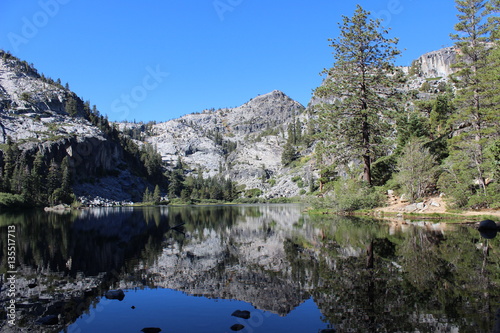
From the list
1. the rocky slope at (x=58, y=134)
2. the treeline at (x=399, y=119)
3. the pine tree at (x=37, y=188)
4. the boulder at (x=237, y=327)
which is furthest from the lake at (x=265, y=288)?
the rocky slope at (x=58, y=134)

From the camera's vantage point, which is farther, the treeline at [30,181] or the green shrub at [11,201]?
the treeline at [30,181]

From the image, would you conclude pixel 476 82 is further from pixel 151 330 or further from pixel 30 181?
pixel 30 181

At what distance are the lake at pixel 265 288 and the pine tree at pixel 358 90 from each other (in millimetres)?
23846

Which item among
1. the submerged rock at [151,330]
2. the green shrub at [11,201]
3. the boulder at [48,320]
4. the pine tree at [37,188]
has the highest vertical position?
the pine tree at [37,188]

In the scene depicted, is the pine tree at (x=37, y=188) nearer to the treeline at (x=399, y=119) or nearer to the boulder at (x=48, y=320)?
the treeline at (x=399, y=119)

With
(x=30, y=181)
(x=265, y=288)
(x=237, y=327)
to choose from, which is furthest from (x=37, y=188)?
(x=237, y=327)

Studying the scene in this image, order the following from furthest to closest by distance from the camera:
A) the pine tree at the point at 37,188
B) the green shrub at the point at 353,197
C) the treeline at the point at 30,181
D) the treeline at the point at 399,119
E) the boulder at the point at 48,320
A: the pine tree at the point at 37,188
the treeline at the point at 30,181
the green shrub at the point at 353,197
the treeline at the point at 399,119
the boulder at the point at 48,320

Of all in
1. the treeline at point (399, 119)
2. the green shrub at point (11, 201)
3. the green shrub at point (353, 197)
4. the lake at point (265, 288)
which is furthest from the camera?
the green shrub at point (11, 201)

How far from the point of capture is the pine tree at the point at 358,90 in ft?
142

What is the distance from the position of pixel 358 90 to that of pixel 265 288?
3730cm

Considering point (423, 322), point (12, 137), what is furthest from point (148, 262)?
point (12, 137)

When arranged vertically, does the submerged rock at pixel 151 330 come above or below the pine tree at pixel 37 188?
below

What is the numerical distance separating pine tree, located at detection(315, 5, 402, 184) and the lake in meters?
23.8

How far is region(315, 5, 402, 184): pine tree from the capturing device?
4338 centimetres
